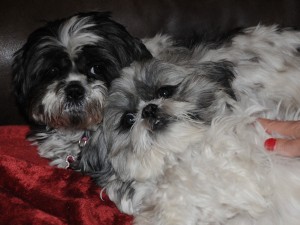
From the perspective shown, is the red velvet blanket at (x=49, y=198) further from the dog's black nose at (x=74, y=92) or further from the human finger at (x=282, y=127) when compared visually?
the human finger at (x=282, y=127)

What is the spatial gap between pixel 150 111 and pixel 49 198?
1.91ft

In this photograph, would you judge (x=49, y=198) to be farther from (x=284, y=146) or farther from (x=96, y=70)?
(x=284, y=146)

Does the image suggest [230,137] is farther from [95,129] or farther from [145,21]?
[145,21]

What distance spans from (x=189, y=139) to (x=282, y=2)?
1.45 m

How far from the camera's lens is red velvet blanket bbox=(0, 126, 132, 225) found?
2.13m

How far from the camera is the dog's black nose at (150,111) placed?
85.9 inches

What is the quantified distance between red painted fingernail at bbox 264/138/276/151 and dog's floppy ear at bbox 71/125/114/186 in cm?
71

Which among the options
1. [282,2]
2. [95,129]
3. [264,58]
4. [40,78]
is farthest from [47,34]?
[282,2]

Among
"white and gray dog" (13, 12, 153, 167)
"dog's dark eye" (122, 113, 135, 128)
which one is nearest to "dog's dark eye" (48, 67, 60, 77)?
"white and gray dog" (13, 12, 153, 167)

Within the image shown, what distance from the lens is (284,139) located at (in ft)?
7.11

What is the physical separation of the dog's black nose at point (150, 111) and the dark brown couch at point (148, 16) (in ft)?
3.35

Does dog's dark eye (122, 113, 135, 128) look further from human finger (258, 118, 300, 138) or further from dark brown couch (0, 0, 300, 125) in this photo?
dark brown couch (0, 0, 300, 125)

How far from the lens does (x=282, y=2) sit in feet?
10.5

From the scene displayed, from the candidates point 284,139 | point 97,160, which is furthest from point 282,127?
point 97,160
